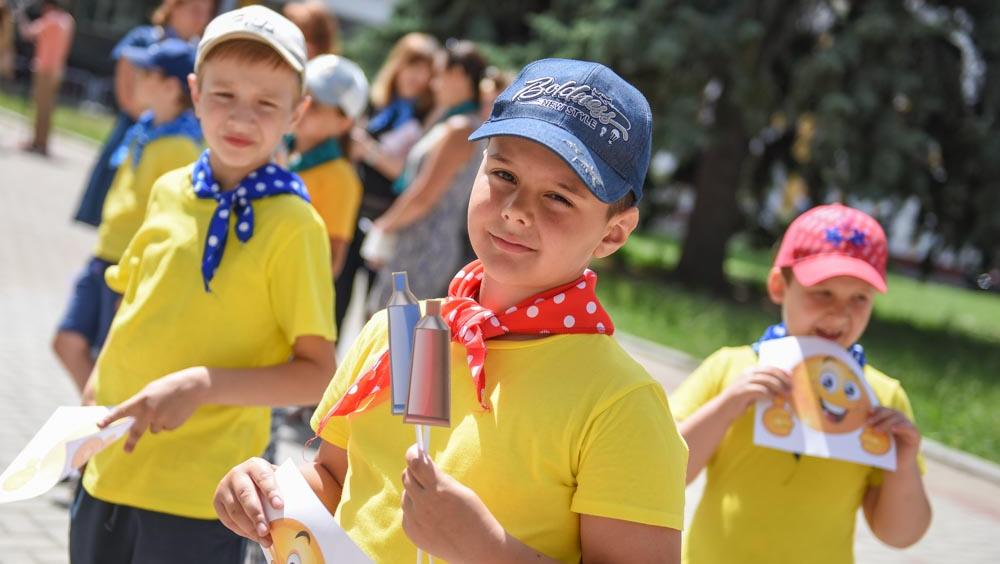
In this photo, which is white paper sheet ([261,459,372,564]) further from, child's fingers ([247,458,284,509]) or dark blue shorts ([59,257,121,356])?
dark blue shorts ([59,257,121,356])

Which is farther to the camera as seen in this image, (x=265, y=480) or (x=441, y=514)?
(x=265, y=480)

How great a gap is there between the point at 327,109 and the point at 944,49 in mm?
12492

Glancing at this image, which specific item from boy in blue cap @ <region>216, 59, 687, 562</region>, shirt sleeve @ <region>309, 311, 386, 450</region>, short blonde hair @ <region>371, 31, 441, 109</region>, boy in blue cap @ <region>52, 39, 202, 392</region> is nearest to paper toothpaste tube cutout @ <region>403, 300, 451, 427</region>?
boy in blue cap @ <region>216, 59, 687, 562</region>

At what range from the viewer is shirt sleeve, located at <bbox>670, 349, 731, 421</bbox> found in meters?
3.01

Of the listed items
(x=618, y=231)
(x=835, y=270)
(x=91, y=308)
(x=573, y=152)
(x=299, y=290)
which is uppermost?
(x=573, y=152)

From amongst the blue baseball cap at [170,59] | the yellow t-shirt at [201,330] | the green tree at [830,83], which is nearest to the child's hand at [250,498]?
the yellow t-shirt at [201,330]

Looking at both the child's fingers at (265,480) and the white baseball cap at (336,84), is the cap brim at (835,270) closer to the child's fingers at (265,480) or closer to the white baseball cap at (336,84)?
the child's fingers at (265,480)

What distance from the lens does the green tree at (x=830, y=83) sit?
14.4 m

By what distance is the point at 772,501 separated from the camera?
2844 mm

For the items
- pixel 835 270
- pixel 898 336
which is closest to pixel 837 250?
pixel 835 270

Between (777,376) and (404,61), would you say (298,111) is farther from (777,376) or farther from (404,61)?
(404,61)

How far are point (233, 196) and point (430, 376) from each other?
4.30ft

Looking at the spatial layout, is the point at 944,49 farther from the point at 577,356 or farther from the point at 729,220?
the point at 577,356

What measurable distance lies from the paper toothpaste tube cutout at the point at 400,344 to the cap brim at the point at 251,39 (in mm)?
1276
